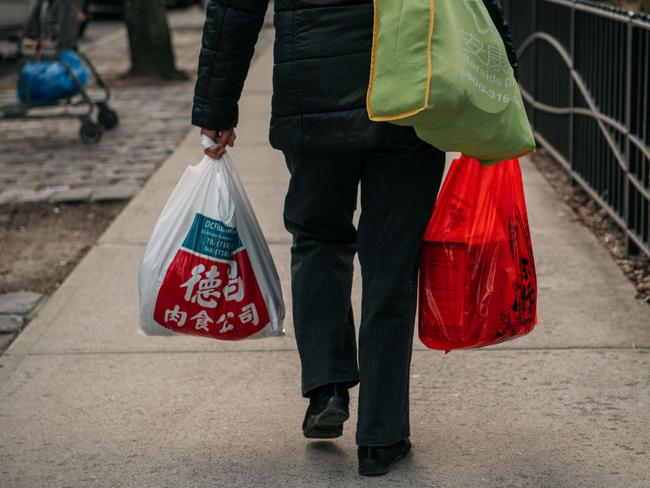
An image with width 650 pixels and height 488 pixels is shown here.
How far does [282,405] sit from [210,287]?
68cm

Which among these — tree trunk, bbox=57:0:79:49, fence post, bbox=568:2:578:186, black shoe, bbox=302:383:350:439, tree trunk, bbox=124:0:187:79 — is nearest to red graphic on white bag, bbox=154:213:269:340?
black shoe, bbox=302:383:350:439

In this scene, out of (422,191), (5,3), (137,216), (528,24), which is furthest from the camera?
(5,3)

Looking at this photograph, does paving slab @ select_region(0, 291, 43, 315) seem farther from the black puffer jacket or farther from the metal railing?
the metal railing

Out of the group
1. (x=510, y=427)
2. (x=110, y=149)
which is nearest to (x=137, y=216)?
(x=110, y=149)

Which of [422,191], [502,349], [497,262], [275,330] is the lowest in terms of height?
[502,349]

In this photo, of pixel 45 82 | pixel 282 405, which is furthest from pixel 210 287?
pixel 45 82

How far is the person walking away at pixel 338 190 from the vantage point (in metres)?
3.22

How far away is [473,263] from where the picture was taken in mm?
3457

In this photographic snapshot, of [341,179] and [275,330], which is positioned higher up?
[341,179]

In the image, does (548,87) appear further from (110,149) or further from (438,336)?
(438,336)

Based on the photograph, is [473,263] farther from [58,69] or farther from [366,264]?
[58,69]

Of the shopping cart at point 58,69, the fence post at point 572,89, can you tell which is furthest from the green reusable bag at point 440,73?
the shopping cart at point 58,69

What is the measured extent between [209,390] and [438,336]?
3.75ft

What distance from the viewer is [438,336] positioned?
3.53m
